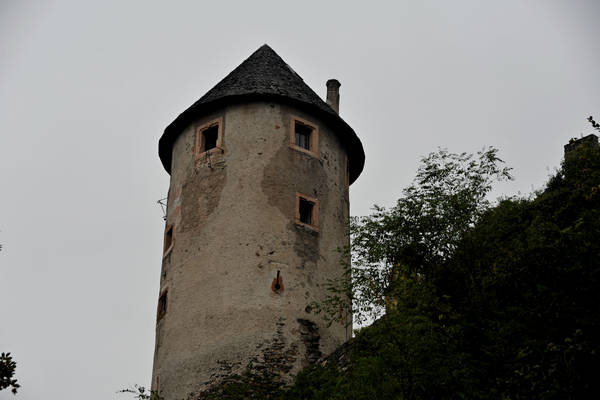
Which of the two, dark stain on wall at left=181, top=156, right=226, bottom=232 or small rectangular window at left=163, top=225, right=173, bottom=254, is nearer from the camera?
dark stain on wall at left=181, top=156, right=226, bottom=232

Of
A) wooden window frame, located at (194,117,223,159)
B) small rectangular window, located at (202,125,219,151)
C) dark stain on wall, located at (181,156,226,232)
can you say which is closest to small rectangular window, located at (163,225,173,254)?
dark stain on wall, located at (181,156,226,232)

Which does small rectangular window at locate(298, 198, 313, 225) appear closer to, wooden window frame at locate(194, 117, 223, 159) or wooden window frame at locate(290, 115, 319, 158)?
wooden window frame at locate(290, 115, 319, 158)

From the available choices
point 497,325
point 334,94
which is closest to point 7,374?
point 497,325

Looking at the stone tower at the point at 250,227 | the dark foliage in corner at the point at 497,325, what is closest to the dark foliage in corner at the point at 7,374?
the dark foliage in corner at the point at 497,325

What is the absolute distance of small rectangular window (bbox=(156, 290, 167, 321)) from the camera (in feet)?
72.1

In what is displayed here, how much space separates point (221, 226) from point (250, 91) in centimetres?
397

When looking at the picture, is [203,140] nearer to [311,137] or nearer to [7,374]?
[311,137]

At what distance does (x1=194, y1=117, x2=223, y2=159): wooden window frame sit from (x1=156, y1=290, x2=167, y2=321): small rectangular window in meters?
3.84

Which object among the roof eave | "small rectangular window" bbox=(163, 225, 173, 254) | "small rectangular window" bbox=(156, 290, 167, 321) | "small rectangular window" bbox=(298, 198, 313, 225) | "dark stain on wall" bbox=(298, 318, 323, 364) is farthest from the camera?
the roof eave

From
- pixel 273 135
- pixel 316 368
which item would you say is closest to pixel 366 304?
pixel 316 368

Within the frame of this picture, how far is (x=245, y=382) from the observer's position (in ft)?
63.2

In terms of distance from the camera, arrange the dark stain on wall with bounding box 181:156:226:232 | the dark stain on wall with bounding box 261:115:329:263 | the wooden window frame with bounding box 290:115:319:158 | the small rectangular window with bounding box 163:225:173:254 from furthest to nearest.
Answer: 1. the wooden window frame with bounding box 290:115:319:158
2. the small rectangular window with bounding box 163:225:173:254
3. the dark stain on wall with bounding box 181:156:226:232
4. the dark stain on wall with bounding box 261:115:329:263

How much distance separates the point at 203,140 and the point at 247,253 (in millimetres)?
4165

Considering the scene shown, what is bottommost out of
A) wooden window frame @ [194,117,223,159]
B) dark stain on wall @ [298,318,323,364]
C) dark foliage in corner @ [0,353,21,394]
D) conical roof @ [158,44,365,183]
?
dark foliage in corner @ [0,353,21,394]
